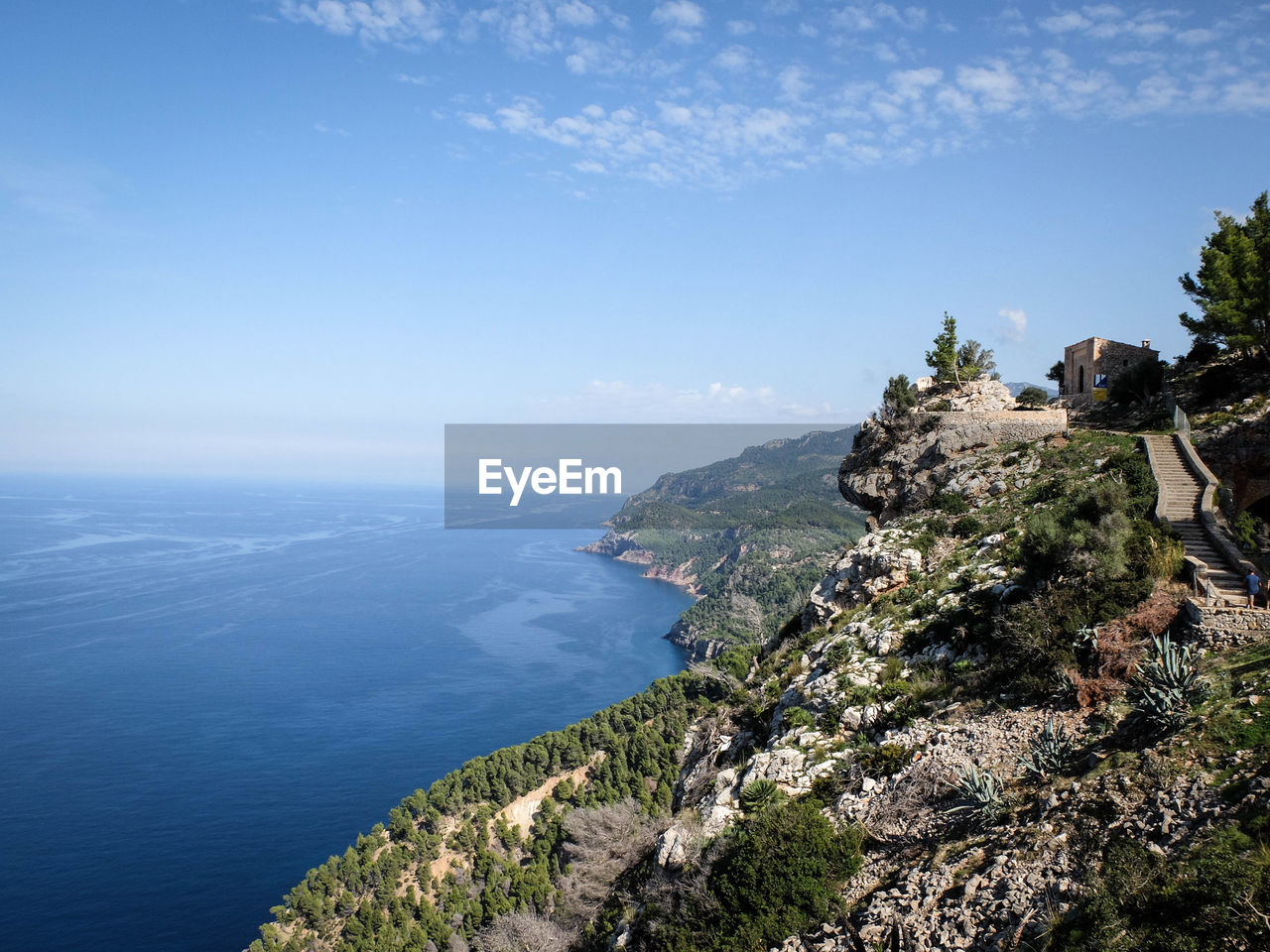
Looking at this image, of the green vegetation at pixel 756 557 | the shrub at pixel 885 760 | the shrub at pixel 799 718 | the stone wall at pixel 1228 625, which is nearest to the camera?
the stone wall at pixel 1228 625

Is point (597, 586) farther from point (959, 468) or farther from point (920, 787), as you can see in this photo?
point (920, 787)

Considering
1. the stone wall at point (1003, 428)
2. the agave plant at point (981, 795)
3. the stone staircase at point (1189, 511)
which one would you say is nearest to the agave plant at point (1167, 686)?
the stone staircase at point (1189, 511)

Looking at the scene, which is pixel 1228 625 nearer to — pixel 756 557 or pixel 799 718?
pixel 799 718

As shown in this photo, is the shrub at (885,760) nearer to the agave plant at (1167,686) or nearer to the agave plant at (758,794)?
the agave plant at (758,794)

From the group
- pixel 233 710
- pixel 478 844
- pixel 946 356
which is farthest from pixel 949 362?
pixel 233 710

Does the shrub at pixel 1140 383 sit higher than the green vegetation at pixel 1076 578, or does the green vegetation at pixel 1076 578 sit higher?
the shrub at pixel 1140 383

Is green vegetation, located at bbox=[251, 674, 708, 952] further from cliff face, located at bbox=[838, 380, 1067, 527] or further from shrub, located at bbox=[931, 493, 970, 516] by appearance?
shrub, located at bbox=[931, 493, 970, 516]

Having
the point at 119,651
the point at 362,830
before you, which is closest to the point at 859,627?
the point at 362,830
